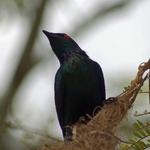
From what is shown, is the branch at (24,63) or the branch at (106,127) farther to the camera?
the branch at (24,63)

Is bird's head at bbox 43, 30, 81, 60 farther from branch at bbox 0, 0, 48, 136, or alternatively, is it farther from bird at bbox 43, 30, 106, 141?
branch at bbox 0, 0, 48, 136

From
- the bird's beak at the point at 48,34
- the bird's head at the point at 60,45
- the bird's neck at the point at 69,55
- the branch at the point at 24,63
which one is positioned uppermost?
the bird's beak at the point at 48,34

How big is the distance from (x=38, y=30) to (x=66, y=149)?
425 cm

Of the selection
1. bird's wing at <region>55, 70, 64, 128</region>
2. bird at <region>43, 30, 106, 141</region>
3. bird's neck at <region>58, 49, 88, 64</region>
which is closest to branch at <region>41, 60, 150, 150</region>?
bird at <region>43, 30, 106, 141</region>

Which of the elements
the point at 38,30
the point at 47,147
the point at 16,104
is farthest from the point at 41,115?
the point at 47,147

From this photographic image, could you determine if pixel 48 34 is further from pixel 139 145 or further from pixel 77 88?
pixel 139 145

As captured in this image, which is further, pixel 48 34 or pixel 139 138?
pixel 48 34

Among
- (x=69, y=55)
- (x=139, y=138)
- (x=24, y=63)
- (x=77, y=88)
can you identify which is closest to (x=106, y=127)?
(x=139, y=138)

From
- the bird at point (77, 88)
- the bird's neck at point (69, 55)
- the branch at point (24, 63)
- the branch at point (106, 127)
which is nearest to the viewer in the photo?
the branch at point (106, 127)

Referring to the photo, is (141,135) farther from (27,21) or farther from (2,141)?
(27,21)

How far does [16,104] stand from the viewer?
6145mm

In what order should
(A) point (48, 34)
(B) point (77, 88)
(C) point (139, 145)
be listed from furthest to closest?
1. (A) point (48, 34)
2. (B) point (77, 88)
3. (C) point (139, 145)

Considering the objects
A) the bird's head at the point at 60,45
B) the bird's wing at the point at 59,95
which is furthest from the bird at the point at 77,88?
the bird's head at the point at 60,45

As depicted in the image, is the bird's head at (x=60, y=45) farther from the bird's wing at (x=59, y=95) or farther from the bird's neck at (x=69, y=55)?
the bird's wing at (x=59, y=95)
